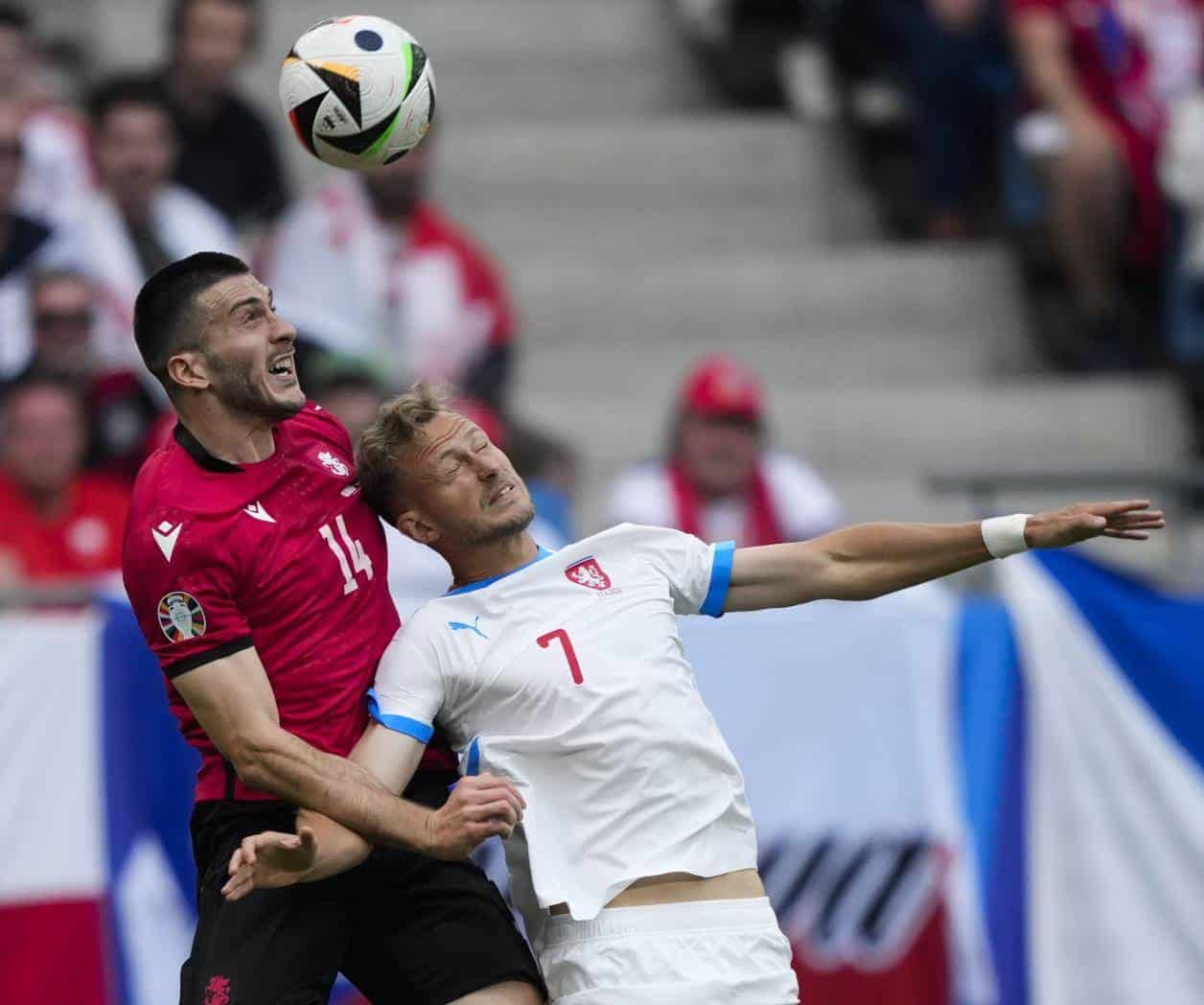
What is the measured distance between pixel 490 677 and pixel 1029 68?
6292 millimetres

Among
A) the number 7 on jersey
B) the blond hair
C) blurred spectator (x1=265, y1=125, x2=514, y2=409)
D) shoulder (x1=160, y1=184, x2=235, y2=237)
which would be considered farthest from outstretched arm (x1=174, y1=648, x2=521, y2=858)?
shoulder (x1=160, y1=184, x2=235, y2=237)

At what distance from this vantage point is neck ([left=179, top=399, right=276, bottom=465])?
200 inches

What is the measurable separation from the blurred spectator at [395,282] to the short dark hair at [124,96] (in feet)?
2.38

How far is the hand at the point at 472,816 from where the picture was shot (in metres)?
4.81

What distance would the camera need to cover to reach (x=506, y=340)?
9.62 m

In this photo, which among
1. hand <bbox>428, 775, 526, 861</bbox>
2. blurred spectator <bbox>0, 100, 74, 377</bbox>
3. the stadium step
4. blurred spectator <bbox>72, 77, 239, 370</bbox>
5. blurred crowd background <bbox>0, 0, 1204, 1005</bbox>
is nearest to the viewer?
hand <bbox>428, 775, 526, 861</bbox>

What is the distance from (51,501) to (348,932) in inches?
136

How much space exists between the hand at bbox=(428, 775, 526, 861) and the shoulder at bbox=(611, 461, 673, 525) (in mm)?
3482

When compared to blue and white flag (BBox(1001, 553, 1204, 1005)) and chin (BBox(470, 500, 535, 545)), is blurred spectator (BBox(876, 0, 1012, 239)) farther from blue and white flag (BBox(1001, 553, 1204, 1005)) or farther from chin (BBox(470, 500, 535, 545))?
chin (BBox(470, 500, 535, 545))

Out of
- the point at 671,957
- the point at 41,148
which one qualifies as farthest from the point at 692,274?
the point at 671,957

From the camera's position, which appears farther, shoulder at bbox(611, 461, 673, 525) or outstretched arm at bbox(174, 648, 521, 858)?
shoulder at bbox(611, 461, 673, 525)

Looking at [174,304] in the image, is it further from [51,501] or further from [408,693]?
[51,501]

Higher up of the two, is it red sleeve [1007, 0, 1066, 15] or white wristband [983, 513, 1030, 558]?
red sleeve [1007, 0, 1066, 15]

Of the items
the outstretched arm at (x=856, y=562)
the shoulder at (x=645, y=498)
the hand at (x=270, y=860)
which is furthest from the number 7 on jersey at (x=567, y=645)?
the shoulder at (x=645, y=498)
